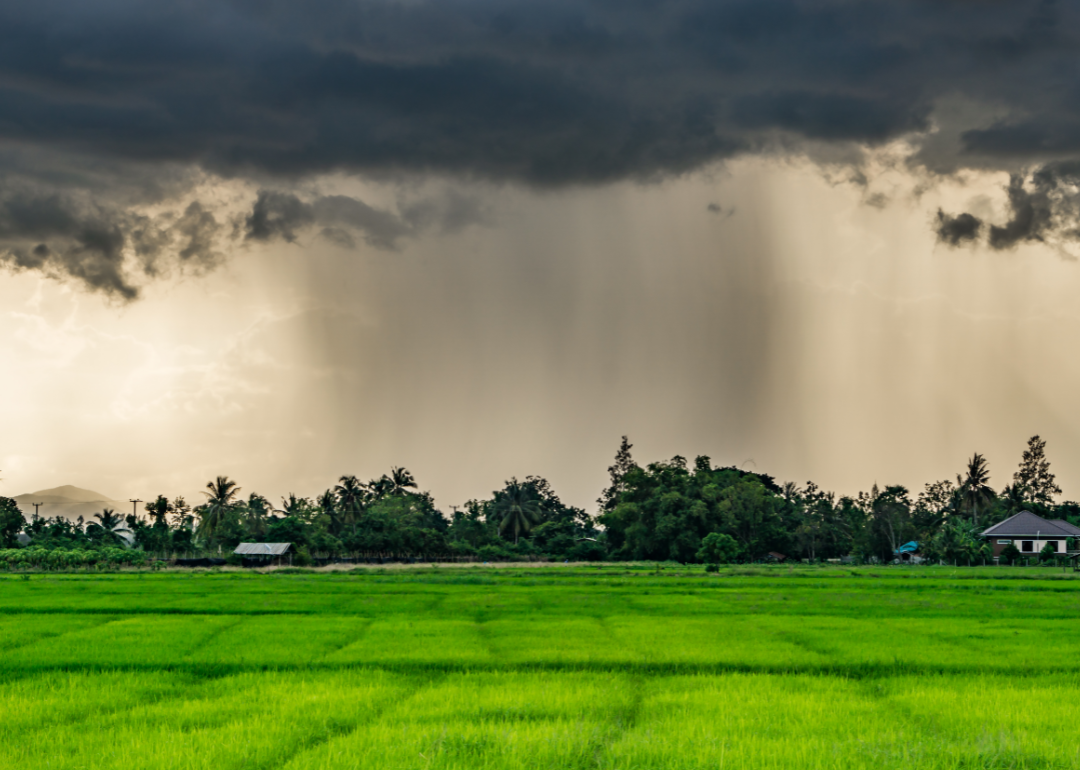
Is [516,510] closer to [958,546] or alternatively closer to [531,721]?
[958,546]

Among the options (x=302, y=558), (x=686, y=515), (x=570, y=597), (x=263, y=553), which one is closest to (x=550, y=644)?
(x=570, y=597)

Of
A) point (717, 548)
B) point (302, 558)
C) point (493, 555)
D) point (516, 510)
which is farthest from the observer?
point (516, 510)

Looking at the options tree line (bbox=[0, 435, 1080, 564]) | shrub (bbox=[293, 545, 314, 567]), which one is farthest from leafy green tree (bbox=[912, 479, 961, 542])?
shrub (bbox=[293, 545, 314, 567])

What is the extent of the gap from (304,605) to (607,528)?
57.0 metres

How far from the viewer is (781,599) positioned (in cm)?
2975

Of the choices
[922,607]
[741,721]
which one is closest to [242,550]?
[922,607]

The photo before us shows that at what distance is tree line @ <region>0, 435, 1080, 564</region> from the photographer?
74.8 meters

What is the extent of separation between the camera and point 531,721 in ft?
36.1

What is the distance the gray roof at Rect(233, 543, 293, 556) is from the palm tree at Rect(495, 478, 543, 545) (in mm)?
30282

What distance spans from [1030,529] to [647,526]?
106 ft

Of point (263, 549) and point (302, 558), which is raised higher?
point (263, 549)

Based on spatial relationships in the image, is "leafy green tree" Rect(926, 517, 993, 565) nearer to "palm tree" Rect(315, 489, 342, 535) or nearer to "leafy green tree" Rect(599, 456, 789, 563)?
"leafy green tree" Rect(599, 456, 789, 563)

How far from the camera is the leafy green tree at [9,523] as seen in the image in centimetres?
7681

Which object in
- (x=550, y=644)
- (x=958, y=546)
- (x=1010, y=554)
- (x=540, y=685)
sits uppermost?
(x=540, y=685)
